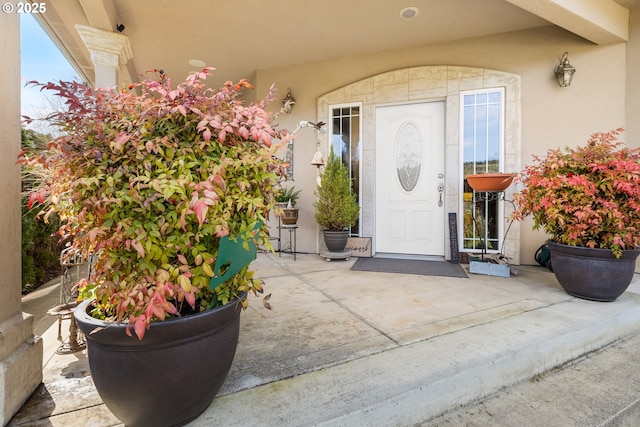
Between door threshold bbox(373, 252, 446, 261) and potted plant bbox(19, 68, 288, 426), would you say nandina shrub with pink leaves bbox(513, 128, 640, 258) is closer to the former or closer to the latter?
door threshold bbox(373, 252, 446, 261)

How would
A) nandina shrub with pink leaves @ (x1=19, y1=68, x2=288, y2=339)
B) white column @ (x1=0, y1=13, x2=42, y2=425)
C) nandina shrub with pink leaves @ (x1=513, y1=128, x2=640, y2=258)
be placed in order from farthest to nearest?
nandina shrub with pink leaves @ (x1=513, y1=128, x2=640, y2=258), white column @ (x1=0, y1=13, x2=42, y2=425), nandina shrub with pink leaves @ (x1=19, y1=68, x2=288, y2=339)

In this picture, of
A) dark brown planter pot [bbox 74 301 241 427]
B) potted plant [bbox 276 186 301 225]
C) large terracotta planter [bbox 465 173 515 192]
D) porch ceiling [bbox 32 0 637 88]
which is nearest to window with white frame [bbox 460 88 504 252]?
large terracotta planter [bbox 465 173 515 192]

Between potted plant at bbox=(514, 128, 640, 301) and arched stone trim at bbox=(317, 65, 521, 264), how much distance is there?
1278 millimetres

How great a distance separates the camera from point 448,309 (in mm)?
2188

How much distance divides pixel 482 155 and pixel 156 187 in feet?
12.9

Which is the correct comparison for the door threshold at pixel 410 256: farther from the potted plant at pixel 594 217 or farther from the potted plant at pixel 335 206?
the potted plant at pixel 594 217

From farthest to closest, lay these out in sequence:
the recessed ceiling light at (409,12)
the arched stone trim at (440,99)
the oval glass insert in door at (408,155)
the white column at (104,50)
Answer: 1. the oval glass insert in door at (408,155)
2. the arched stone trim at (440,99)
3. the recessed ceiling light at (409,12)
4. the white column at (104,50)

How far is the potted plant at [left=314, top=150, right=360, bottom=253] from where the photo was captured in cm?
401

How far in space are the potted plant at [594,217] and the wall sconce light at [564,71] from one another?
4.47 ft

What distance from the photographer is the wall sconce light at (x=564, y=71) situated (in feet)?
11.3

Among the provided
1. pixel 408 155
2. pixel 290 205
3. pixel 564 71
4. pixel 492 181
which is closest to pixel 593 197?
pixel 492 181

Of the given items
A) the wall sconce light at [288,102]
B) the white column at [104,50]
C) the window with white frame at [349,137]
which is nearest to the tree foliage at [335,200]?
the window with white frame at [349,137]

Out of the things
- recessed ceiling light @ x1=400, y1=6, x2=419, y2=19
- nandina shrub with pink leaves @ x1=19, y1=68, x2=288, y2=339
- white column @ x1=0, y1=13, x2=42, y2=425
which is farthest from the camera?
recessed ceiling light @ x1=400, y1=6, x2=419, y2=19

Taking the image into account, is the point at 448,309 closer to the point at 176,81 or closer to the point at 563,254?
the point at 563,254
